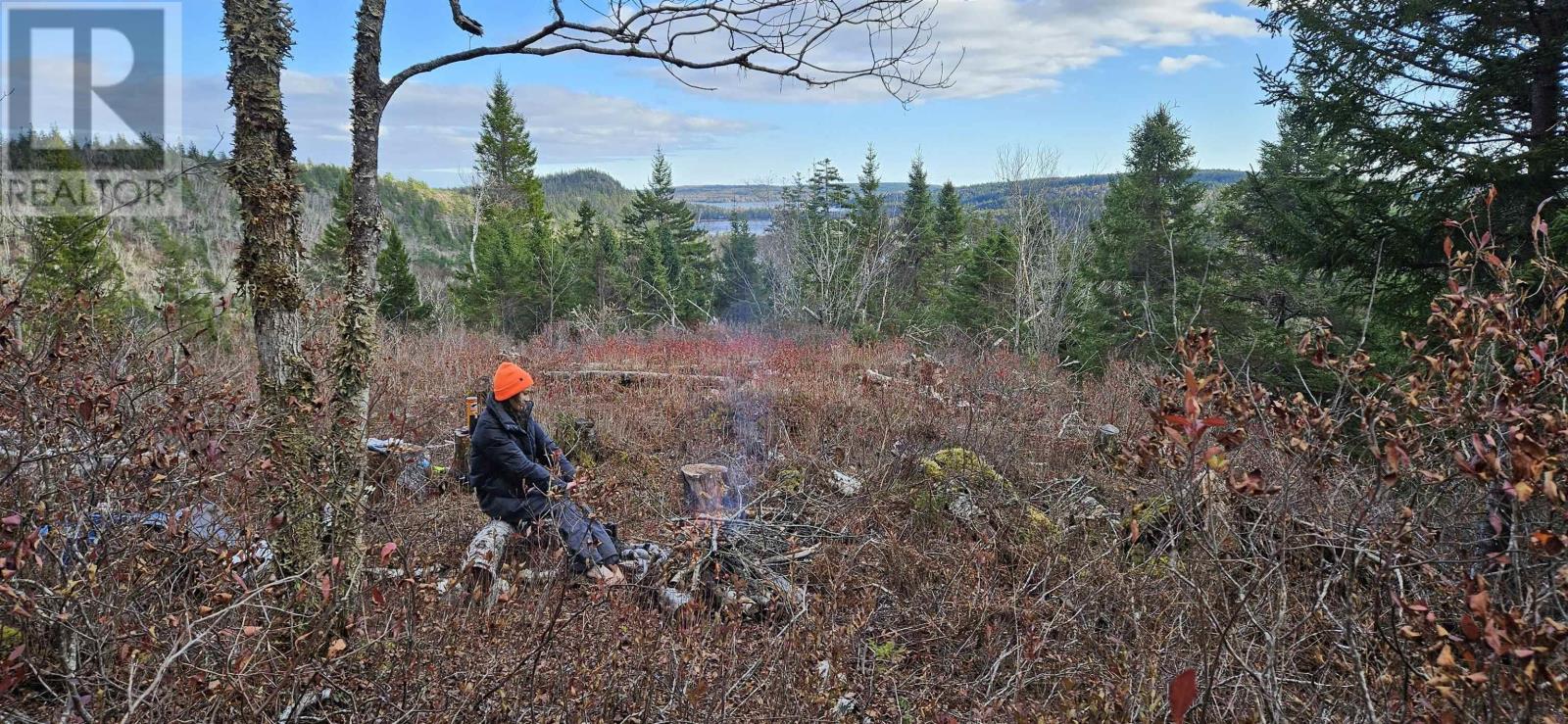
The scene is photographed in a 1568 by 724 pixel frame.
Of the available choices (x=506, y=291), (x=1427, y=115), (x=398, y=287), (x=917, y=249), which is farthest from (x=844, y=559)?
(x=917, y=249)

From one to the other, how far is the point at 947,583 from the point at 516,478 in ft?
8.81

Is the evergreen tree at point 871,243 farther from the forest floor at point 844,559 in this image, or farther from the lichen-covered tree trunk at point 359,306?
the lichen-covered tree trunk at point 359,306

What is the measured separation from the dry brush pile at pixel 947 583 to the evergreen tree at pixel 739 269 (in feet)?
102

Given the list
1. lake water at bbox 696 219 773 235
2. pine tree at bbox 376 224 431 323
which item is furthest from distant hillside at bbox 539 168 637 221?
pine tree at bbox 376 224 431 323

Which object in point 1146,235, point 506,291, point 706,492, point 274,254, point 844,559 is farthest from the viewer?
point 506,291

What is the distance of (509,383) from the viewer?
187 inches

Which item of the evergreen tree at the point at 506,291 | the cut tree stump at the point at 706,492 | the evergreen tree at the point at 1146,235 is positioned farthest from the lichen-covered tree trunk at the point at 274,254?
the evergreen tree at the point at 506,291

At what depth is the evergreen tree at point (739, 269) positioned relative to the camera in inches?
1471

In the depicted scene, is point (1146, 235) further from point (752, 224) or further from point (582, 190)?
point (582, 190)

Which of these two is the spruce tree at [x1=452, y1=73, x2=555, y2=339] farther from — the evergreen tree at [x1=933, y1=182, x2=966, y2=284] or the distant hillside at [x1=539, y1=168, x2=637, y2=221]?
the distant hillside at [x1=539, y1=168, x2=637, y2=221]

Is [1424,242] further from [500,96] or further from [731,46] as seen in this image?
[500,96]

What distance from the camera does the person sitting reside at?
4508mm

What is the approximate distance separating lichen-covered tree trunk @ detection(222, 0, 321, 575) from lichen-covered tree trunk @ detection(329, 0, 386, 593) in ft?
0.41

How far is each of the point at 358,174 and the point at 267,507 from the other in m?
1.65
